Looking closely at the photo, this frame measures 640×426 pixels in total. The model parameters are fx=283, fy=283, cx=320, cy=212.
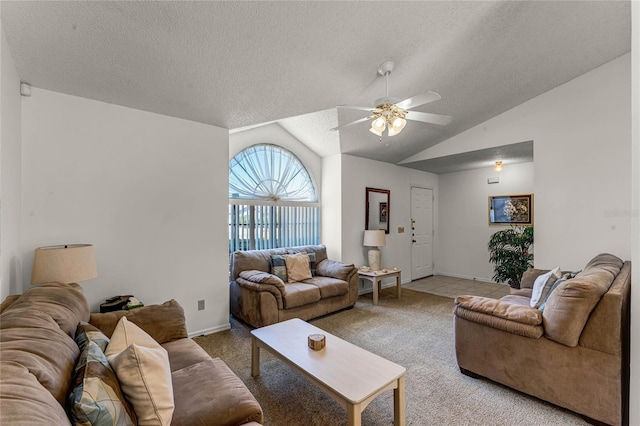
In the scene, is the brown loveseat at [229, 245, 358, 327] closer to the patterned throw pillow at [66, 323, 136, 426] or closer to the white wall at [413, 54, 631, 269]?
the patterned throw pillow at [66, 323, 136, 426]

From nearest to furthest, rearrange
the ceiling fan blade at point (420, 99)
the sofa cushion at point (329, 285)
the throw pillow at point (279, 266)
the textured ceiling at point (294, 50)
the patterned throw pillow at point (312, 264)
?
the textured ceiling at point (294, 50) < the ceiling fan blade at point (420, 99) < the sofa cushion at point (329, 285) < the throw pillow at point (279, 266) < the patterned throw pillow at point (312, 264)

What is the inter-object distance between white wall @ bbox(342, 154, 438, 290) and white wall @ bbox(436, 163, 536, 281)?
54 centimetres

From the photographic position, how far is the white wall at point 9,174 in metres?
1.68

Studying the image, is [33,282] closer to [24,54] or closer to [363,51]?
[24,54]

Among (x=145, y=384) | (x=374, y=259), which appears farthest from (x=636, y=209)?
(x=374, y=259)

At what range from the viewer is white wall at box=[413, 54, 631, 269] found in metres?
3.12

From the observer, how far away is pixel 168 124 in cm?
296

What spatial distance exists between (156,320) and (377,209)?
3.89 metres

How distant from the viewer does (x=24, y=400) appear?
712 millimetres

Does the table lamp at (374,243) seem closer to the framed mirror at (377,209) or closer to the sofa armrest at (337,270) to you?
the framed mirror at (377,209)

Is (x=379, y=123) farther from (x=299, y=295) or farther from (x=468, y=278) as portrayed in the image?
(x=468, y=278)

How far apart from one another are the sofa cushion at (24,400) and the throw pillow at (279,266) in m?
2.94

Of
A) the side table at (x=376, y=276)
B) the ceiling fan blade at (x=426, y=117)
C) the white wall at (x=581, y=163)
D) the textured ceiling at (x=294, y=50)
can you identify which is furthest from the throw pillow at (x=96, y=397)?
the white wall at (x=581, y=163)

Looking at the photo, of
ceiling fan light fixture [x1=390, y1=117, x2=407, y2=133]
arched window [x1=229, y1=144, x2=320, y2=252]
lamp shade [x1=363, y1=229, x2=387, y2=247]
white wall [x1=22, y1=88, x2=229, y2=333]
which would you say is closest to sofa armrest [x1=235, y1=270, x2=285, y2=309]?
white wall [x1=22, y1=88, x2=229, y2=333]
